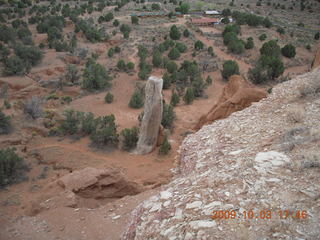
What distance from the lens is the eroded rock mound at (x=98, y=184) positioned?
693 cm

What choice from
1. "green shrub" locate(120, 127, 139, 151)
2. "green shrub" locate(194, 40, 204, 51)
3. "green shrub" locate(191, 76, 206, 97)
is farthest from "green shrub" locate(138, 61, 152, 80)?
"green shrub" locate(120, 127, 139, 151)

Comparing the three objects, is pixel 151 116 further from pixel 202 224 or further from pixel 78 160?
pixel 202 224

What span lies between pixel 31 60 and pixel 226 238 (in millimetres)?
20090

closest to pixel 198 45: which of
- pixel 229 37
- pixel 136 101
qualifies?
pixel 229 37

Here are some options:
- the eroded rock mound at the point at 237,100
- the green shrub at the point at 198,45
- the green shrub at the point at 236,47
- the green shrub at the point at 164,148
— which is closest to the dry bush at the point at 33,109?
the green shrub at the point at 164,148

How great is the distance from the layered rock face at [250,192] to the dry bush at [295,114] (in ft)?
0.06

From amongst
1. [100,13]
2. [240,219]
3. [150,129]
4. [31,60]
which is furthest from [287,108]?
[100,13]

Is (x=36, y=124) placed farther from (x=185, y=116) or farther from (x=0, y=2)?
(x=0, y=2)

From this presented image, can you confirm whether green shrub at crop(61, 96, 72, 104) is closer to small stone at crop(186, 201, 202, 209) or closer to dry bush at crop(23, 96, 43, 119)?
dry bush at crop(23, 96, 43, 119)

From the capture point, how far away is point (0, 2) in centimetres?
3716

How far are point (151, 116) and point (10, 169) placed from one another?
5045mm

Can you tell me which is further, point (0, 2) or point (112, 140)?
point (0, 2)

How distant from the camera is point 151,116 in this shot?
371 inches
